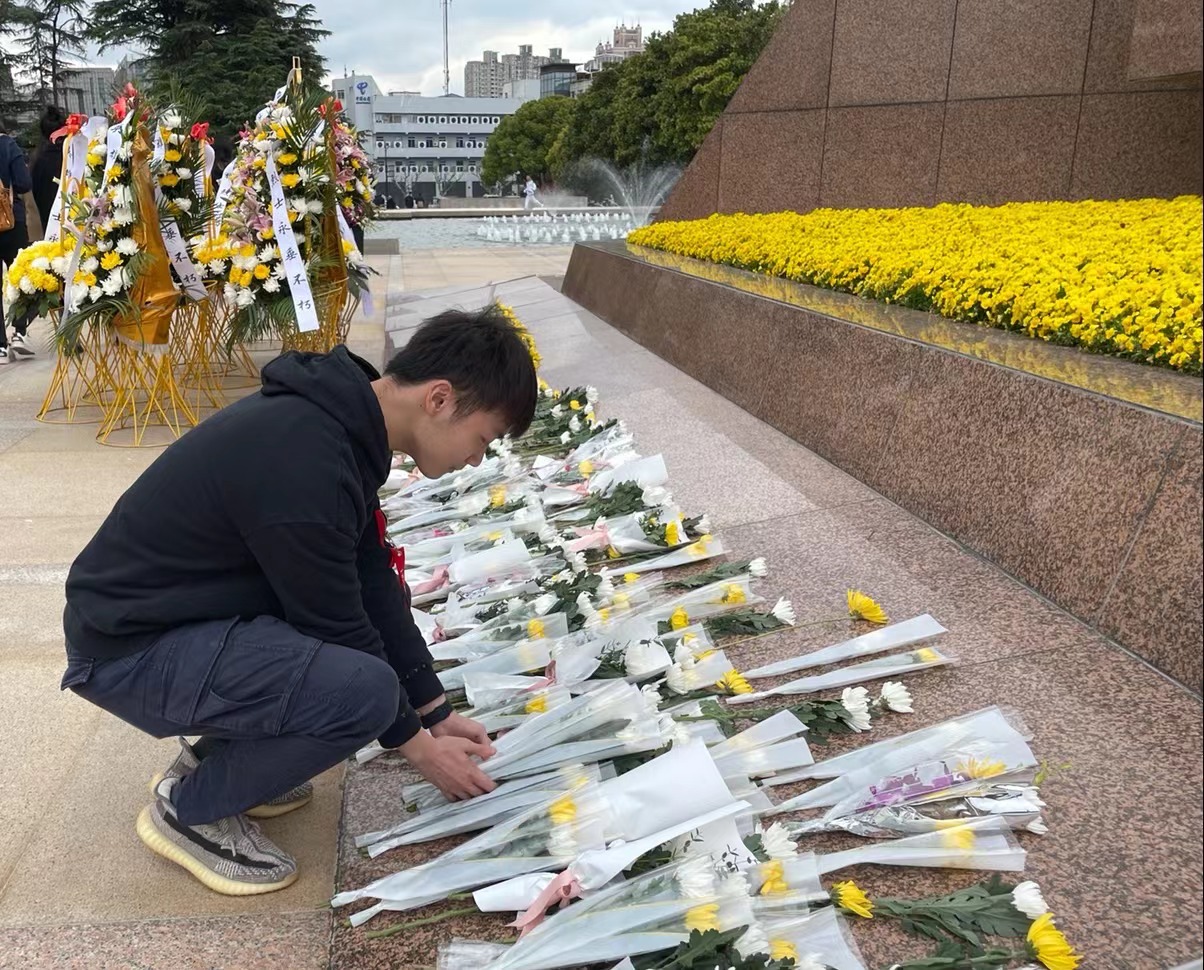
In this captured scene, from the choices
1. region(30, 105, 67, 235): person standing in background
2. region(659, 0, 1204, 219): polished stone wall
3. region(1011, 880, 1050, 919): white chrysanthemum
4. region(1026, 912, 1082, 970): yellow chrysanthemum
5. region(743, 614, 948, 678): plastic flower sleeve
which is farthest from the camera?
region(30, 105, 67, 235): person standing in background

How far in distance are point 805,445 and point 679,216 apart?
6.34 m

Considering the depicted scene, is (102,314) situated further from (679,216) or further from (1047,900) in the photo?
(679,216)

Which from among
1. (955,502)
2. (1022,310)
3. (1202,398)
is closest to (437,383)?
(1202,398)

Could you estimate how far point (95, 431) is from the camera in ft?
20.1

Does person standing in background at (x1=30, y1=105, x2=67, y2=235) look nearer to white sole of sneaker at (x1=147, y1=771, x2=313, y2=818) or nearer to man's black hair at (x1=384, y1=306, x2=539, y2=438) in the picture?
white sole of sneaker at (x1=147, y1=771, x2=313, y2=818)

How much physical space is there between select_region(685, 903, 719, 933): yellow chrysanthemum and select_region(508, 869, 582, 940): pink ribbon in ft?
0.66

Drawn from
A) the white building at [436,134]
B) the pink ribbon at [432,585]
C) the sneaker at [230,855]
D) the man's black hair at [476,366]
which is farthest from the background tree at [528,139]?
the sneaker at [230,855]

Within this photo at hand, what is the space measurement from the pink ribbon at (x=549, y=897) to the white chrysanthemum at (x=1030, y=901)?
2.31ft

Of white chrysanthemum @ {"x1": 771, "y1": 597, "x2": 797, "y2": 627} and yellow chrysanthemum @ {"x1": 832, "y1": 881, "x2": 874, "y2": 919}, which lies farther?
white chrysanthemum @ {"x1": 771, "y1": 597, "x2": 797, "y2": 627}

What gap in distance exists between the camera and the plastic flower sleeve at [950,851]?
178 centimetres

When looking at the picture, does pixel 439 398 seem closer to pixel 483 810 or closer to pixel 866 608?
pixel 483 810

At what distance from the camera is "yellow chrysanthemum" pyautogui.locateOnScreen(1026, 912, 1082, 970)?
5.09 ft

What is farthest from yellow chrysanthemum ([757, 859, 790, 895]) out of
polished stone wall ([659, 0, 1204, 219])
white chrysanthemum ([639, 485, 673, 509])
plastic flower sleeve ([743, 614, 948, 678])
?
polished stone wall ([659, 0, 1204, 219])

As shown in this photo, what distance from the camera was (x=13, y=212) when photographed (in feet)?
26.3
